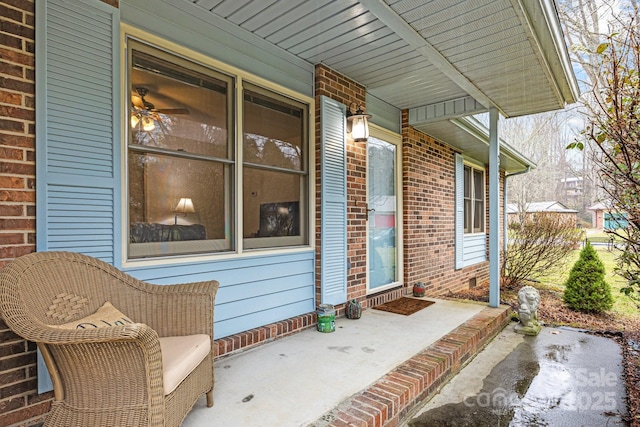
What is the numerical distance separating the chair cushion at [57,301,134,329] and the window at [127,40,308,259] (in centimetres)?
56

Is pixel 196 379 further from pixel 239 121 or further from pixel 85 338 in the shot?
pixel 239 121

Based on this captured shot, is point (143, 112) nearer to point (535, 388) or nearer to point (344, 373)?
point (344, 373)

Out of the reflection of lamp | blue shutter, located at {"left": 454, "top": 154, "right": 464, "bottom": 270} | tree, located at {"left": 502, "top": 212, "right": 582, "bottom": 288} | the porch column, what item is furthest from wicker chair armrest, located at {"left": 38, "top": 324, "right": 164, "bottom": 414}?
tree, located at {"left": 502, "top": 212, "right": 582, "bottom": 288}

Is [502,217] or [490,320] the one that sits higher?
[502,217]

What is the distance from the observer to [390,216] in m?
4.93

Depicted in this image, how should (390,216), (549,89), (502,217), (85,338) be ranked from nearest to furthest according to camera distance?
(85,338), (549,89), (390,216), (502,217)

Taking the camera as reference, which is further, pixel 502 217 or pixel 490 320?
pixel 502 217

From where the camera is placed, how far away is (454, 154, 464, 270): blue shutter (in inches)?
264

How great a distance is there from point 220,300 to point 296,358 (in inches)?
29.7

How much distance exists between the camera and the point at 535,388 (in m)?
2.71

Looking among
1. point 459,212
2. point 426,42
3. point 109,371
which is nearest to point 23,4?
point 109,371

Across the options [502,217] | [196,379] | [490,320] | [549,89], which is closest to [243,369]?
[196,379]

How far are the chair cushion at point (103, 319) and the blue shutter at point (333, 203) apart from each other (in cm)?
207

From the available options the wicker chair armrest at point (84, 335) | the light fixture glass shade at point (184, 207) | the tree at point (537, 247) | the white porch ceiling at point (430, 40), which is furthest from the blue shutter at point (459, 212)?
the wicker chair armrest at point (84, 335)
